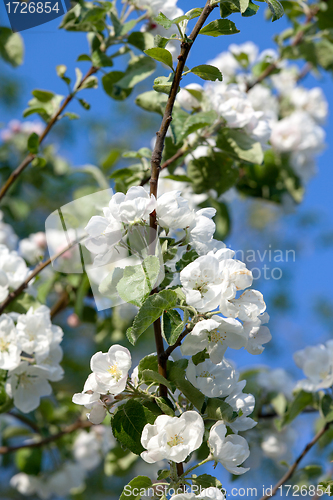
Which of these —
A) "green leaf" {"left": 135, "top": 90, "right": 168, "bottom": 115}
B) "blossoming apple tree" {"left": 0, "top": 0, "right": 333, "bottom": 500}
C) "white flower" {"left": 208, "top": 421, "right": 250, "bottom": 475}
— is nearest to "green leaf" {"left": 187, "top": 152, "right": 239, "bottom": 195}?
"blossoming apple tree" {"left": 0, "top": 0, "right": 333, "bottom": 500}

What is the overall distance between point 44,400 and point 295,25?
5.86 feet

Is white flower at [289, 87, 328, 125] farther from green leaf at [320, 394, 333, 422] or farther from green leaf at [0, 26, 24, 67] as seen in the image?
green leaf at [320, 394, 333, 422]

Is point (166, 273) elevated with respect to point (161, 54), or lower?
lower

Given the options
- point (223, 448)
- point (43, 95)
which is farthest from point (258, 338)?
point (43, 95)

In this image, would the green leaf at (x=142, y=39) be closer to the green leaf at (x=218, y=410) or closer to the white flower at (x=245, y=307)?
the white flower at (x=245, y=307)

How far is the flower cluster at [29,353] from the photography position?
1.01 m

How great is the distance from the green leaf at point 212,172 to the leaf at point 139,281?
2.36ft

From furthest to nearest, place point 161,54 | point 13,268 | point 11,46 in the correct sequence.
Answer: point 11,46 → point 13,268 → point 161,54

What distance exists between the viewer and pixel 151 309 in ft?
2.11

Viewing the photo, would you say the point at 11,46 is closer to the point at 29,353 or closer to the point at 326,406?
the point at 29,353

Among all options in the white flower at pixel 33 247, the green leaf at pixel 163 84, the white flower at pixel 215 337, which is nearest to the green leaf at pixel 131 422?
the white flower at pixel 215 337

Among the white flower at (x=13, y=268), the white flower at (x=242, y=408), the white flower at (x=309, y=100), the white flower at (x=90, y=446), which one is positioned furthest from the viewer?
the white flower at (x=309, y=100)

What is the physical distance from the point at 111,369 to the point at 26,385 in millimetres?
505

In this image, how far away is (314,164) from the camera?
2.07 m
